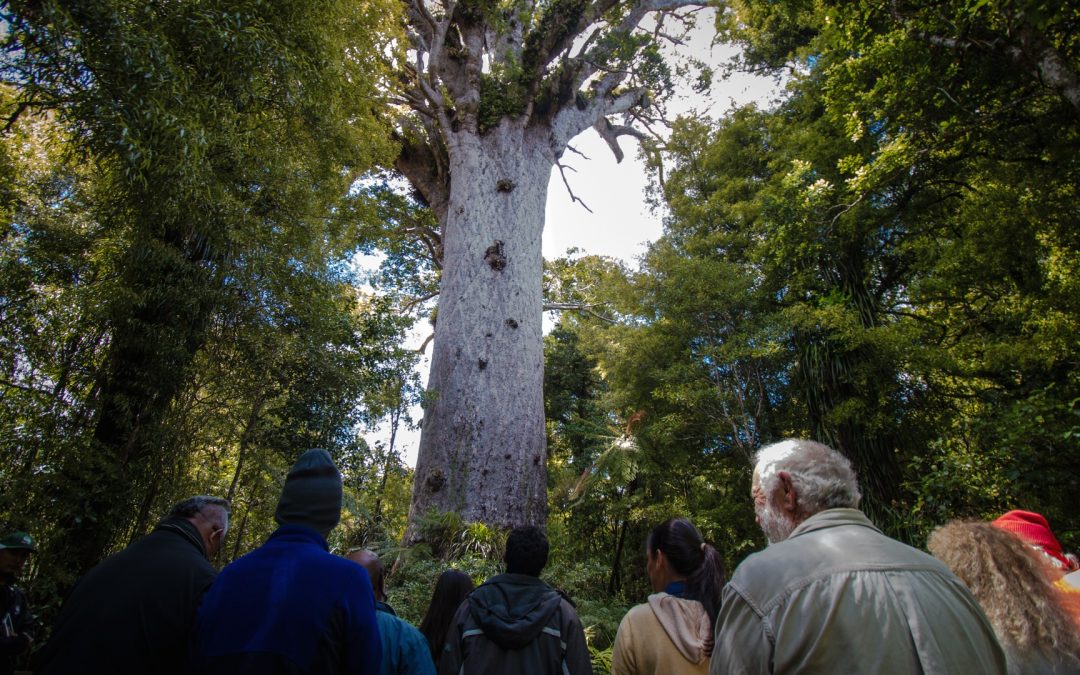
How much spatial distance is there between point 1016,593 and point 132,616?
8.21 feet

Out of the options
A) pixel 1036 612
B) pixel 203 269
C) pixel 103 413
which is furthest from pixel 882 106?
pixel 103 413

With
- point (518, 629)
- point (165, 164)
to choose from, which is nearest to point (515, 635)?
point (518, 629)

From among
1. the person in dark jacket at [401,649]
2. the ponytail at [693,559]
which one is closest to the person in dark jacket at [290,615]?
the person in dark jacket at [401,649]

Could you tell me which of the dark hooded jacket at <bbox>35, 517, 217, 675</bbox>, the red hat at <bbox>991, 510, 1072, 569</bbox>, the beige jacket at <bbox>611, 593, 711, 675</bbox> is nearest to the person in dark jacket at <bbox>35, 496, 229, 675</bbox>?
the dark hooded jacket at <bbox>35, 517, 217, 675</bbox>

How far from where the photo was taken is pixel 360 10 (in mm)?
5395

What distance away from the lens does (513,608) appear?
1931 mm

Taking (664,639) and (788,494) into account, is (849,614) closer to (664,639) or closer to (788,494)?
(788,494)

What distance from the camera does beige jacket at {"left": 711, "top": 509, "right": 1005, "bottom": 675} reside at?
102cm

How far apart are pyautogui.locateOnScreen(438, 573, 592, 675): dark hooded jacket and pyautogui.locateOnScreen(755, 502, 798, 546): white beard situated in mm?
903

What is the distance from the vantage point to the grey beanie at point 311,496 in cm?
148

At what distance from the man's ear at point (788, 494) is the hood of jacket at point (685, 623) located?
0.53 m

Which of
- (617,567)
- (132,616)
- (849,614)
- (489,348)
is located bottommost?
(617,567)

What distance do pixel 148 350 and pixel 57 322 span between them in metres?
0.58

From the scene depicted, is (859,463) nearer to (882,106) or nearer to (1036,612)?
(882,106)
